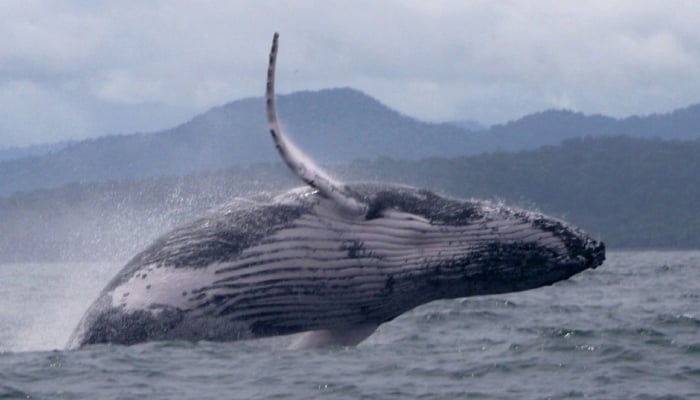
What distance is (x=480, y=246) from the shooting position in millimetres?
8875

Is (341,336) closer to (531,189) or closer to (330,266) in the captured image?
(330,266)

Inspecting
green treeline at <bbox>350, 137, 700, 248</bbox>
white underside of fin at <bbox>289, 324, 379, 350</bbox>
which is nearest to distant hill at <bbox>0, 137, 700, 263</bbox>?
green treeline at <bbox>350, 137, 700, 248</bbox>

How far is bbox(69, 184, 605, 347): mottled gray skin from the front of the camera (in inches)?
348

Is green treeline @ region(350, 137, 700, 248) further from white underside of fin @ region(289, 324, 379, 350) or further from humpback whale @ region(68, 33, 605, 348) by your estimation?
humpback whale @ region(68, 33, 605, 348)

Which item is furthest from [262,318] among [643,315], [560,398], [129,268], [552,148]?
[552,148]

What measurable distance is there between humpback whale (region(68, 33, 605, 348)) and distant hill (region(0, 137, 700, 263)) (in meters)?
77.2

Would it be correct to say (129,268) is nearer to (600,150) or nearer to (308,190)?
(308,190)

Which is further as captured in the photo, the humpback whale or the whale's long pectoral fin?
the humpback whale

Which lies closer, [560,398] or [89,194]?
[560,398]

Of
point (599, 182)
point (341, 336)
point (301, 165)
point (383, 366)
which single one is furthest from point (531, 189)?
point (301, 165)

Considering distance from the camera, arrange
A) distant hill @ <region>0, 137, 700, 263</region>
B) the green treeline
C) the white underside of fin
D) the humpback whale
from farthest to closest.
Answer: the green treeline
distant hill @ <region>0, 137, 700, 263</region>
the white underside of fin
the humpback whale

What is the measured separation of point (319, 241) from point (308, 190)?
0.45 meters

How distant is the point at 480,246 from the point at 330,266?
105 centimetres

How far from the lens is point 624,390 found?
9.20m
